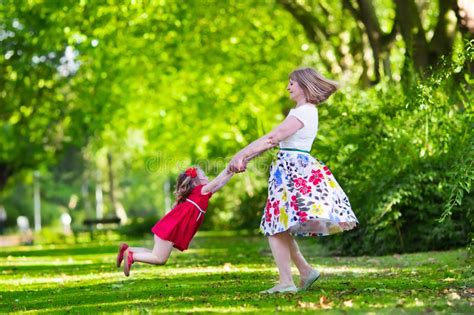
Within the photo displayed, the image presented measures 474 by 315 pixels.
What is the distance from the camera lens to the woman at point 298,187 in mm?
8344

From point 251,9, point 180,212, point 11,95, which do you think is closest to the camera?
point 180,212

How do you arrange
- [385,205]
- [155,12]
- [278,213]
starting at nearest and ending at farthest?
1. [278,213]
2. [385,205]
3. [155,12]

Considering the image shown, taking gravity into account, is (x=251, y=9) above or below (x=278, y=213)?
above

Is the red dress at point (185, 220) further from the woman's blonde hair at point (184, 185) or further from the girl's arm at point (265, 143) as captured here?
the girl's arm at point (265, 143)

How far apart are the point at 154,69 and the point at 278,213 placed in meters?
20.6

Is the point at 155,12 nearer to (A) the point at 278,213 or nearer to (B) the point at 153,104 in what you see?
(B) the point at 153,104

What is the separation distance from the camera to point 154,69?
2861cm

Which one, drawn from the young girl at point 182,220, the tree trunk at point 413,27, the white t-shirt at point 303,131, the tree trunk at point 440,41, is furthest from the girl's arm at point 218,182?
the tree trunk at point 413,27

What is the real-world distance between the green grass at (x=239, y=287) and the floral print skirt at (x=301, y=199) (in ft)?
2.07

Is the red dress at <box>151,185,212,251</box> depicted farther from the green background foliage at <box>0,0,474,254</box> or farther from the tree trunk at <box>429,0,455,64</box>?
the tree trunk at <box>429,0,455,64</box>

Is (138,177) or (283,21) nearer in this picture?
(283,21)

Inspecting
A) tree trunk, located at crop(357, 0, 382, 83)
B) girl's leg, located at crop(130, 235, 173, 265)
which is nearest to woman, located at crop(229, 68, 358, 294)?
girl's leg, located at crop(130, 235, 173, 265)

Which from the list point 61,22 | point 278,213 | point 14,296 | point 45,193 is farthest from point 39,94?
point 45,193

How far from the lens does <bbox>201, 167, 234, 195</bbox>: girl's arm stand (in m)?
8.98
